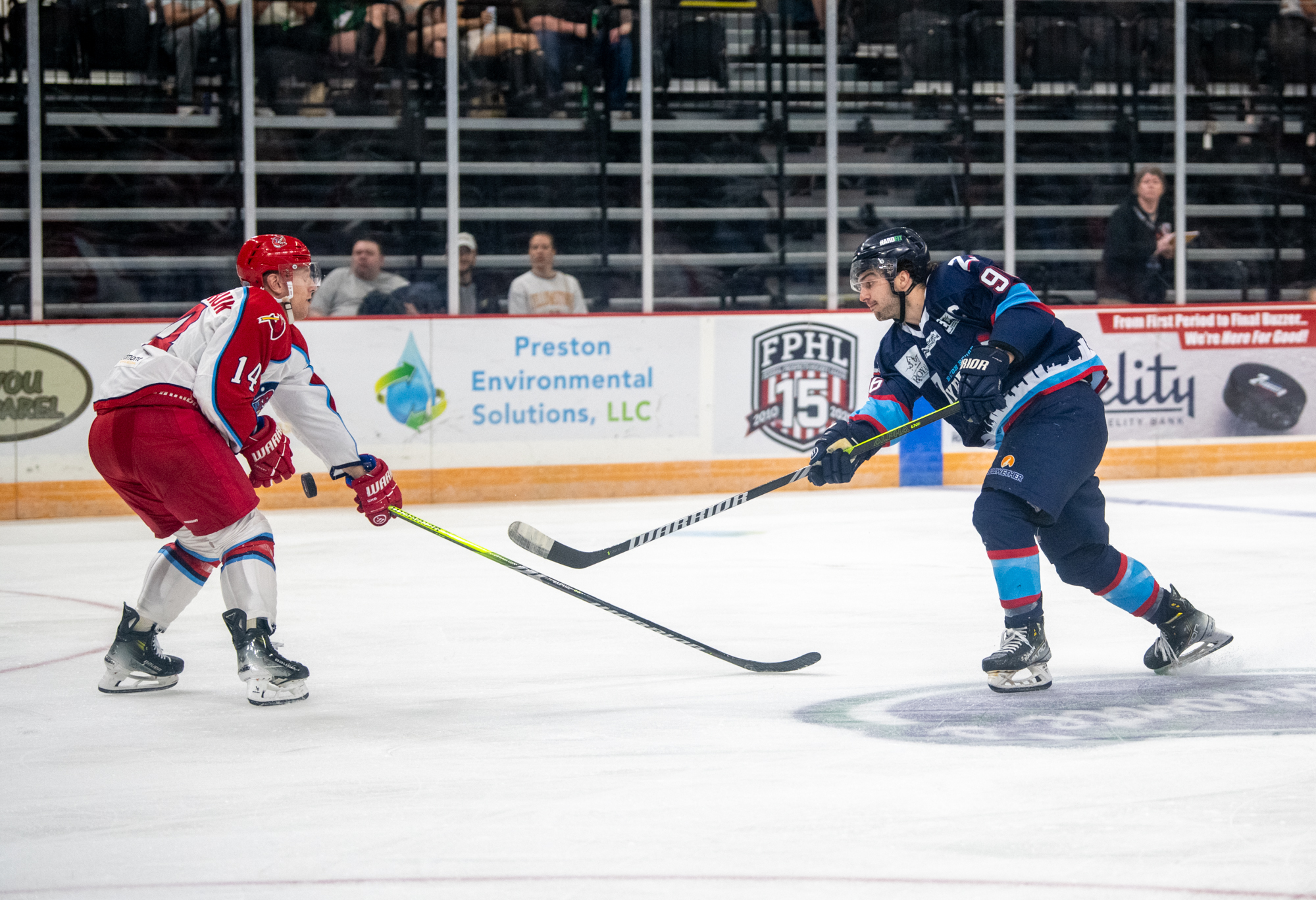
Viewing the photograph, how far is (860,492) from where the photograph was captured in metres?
7.80

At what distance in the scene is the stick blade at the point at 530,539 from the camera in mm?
3805

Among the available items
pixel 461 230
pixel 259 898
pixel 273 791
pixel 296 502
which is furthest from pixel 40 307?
pixel 259 898

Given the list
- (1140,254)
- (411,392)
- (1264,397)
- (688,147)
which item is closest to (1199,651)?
(411,392)

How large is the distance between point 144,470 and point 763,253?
6.25 m

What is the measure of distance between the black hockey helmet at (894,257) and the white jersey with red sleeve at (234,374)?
129 centimetres

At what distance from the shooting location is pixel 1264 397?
8.51 metres

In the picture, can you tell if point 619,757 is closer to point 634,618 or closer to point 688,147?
point 634,618

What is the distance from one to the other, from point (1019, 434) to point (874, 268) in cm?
51

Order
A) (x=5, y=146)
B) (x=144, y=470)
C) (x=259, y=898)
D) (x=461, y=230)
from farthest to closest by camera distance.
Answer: (x=461, y=230)
(x=5, y=146)
(x=144, y=470)
(x=259, y=898)

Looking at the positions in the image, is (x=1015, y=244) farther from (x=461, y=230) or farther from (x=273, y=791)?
(x=273, y=791)

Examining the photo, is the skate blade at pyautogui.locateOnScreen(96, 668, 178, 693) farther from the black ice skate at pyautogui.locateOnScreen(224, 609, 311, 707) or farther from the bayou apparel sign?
the bayou apparel sign

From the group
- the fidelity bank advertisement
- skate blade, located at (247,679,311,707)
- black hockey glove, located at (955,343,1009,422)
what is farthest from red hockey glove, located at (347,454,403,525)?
the fidelity bank advertisement

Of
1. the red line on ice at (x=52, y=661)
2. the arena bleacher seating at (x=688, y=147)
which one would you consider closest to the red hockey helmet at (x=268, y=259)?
the red line on ice at (x=52, y=661)

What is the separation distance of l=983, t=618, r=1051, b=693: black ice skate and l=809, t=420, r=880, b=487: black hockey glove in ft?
1.77
